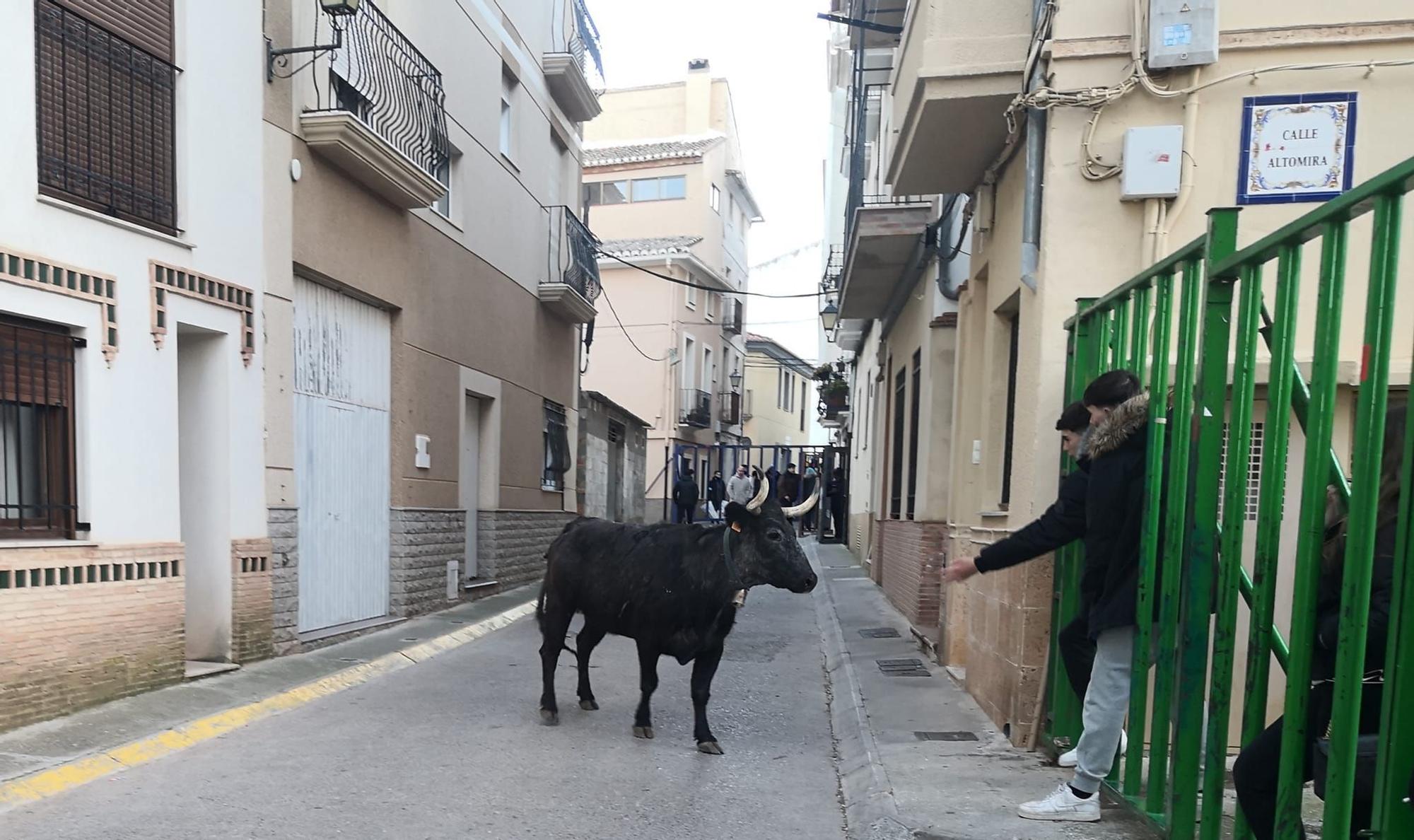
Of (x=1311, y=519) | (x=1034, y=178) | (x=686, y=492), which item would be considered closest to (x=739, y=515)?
(x=1034, y=178)

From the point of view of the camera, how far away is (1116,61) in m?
5.07

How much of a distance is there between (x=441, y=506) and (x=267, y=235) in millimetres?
3938

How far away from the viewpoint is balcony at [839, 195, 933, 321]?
Result: 964 centimetres

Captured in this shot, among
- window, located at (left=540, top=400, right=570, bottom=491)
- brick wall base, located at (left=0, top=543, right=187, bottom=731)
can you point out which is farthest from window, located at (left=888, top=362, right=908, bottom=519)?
brick wall base, located at (left=0, top=543, right=187, bottom=731)

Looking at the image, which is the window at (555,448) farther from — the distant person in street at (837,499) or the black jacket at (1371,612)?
the black jacket at (1371,612)

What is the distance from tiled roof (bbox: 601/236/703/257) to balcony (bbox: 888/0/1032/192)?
22752 mm

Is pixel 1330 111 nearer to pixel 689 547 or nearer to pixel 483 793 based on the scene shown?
pixel 689 547

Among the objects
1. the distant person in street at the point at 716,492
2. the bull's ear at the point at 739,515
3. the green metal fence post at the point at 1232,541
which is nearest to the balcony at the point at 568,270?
the bull's ear at the point at 739,515

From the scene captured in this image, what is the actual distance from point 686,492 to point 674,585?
15.0 m

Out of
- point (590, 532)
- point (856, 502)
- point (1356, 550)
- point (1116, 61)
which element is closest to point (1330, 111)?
point (1116, 61)

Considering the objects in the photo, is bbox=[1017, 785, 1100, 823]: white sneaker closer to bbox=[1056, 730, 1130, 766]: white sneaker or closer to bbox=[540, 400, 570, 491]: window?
bbox=[1056, 730, 1130, 766]: white sneaker

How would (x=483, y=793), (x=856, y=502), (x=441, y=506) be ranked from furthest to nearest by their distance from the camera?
(x=856, y=502), (x=441, y=506), (x=483, y=793)

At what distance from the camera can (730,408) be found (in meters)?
36.2

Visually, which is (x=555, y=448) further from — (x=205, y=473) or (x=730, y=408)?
(x=730, y=408)
